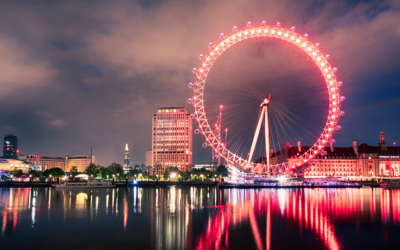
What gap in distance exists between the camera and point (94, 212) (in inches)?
1272

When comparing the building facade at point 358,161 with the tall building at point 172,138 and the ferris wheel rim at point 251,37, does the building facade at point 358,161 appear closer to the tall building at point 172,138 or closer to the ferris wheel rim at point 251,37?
the tall building at point 172,138

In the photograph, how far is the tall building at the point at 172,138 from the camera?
193375mm

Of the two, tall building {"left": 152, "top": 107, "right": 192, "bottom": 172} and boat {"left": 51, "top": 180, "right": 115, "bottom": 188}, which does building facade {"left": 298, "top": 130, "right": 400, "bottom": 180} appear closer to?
tall building {"left": 152, "top": 107, "right": 192, "bottom": 172}

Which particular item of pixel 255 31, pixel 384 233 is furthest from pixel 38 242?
pixel 255 31

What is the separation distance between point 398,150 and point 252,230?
6534 inches

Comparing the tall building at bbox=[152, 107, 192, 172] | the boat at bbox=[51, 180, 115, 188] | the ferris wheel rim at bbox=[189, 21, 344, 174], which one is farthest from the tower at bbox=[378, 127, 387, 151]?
the boat at bbox=[51, 180, 115, 188]

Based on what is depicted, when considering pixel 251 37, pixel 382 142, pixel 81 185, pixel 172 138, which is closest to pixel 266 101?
pixel 251 37

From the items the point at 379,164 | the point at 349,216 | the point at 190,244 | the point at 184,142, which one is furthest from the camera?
the point at 184,142

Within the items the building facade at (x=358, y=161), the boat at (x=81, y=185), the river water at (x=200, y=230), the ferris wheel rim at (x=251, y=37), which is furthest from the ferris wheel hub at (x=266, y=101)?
the building facade at (x=358, y=161)

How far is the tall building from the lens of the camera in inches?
7613

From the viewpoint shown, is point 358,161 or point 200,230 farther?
point 358,161

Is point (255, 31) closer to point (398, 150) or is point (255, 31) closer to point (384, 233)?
point (384, 233)

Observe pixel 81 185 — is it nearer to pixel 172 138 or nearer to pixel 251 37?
pixel 251 37

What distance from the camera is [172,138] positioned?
642 feet
